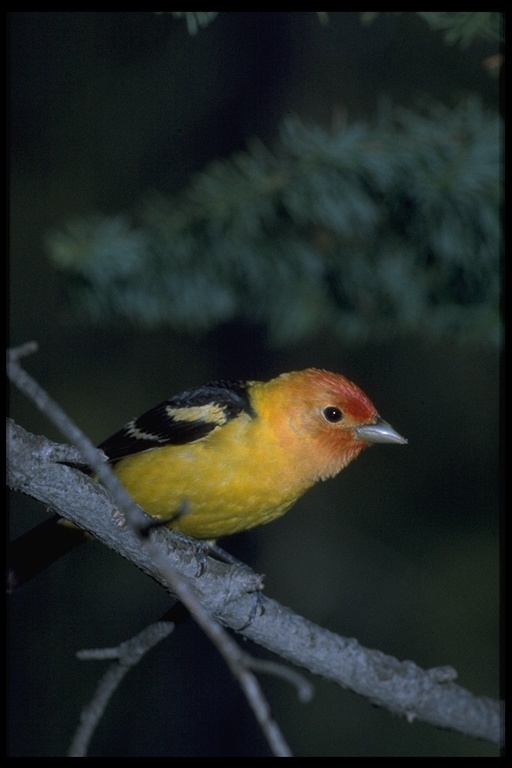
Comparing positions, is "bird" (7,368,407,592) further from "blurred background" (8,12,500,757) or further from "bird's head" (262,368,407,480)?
"blurred background" (8,12,500,757)

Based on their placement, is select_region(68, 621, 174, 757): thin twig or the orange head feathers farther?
the orange head feathers

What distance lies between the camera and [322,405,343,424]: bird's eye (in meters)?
3.04

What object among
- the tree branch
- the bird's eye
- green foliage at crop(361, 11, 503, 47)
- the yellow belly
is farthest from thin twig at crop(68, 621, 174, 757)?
Result: green foliage at crop(361, 11, 503, 47)

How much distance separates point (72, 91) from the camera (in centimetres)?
679

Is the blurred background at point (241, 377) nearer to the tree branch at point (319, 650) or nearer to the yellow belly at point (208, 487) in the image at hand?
the yellow belly at point (208, 487)

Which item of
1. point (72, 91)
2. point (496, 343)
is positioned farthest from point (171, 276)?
point (72, 91)

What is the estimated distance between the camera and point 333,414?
120 inches

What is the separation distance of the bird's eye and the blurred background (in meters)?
1.51

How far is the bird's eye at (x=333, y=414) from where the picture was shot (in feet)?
9.96

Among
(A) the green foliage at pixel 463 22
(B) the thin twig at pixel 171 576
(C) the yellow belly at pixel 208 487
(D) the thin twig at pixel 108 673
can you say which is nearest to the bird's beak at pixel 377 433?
(C) the yellow belly at pixel 208 487

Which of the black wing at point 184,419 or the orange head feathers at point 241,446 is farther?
the black wing at point 184,419

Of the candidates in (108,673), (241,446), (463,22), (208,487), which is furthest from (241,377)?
(463,22)

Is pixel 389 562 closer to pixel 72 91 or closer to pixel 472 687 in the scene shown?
pixel 472 687

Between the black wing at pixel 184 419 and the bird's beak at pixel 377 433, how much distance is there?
0.39 m
